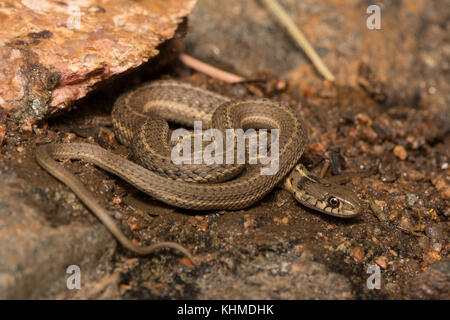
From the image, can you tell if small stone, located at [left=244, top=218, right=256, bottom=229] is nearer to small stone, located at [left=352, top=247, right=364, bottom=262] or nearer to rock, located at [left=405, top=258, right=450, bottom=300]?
small stone, located at [left=352, top=247, right=364, bottom=262]

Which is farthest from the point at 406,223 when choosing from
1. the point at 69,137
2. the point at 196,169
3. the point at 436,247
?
the point at 69,137

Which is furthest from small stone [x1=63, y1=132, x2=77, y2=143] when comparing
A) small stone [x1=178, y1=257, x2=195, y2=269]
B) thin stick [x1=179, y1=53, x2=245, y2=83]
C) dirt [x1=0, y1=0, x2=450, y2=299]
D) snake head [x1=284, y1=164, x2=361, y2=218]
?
snake head [x1=284, y1=164, x2=361, y2=218]

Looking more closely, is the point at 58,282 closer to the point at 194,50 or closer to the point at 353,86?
the point at 194,50

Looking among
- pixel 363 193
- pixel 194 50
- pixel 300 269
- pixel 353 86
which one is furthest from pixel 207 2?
pixel 300 269

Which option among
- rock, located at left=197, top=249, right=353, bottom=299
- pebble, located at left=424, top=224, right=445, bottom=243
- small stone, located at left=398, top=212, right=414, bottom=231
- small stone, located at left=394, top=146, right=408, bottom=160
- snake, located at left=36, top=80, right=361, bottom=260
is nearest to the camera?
rock, located at left=197, top=249, right=353, bottom=299

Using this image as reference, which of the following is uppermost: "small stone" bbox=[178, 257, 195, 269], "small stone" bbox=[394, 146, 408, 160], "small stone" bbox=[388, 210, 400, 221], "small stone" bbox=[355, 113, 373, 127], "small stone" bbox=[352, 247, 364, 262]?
"small stone" bbox=[355, 113, 373, 127]

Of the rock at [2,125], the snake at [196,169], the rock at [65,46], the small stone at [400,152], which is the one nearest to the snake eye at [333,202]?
the snake at [196,169]

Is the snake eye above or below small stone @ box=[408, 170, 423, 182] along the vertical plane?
above

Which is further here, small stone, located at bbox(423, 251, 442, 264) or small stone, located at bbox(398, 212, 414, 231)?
small stone, located at bbox(398, 212, 414, 231)
